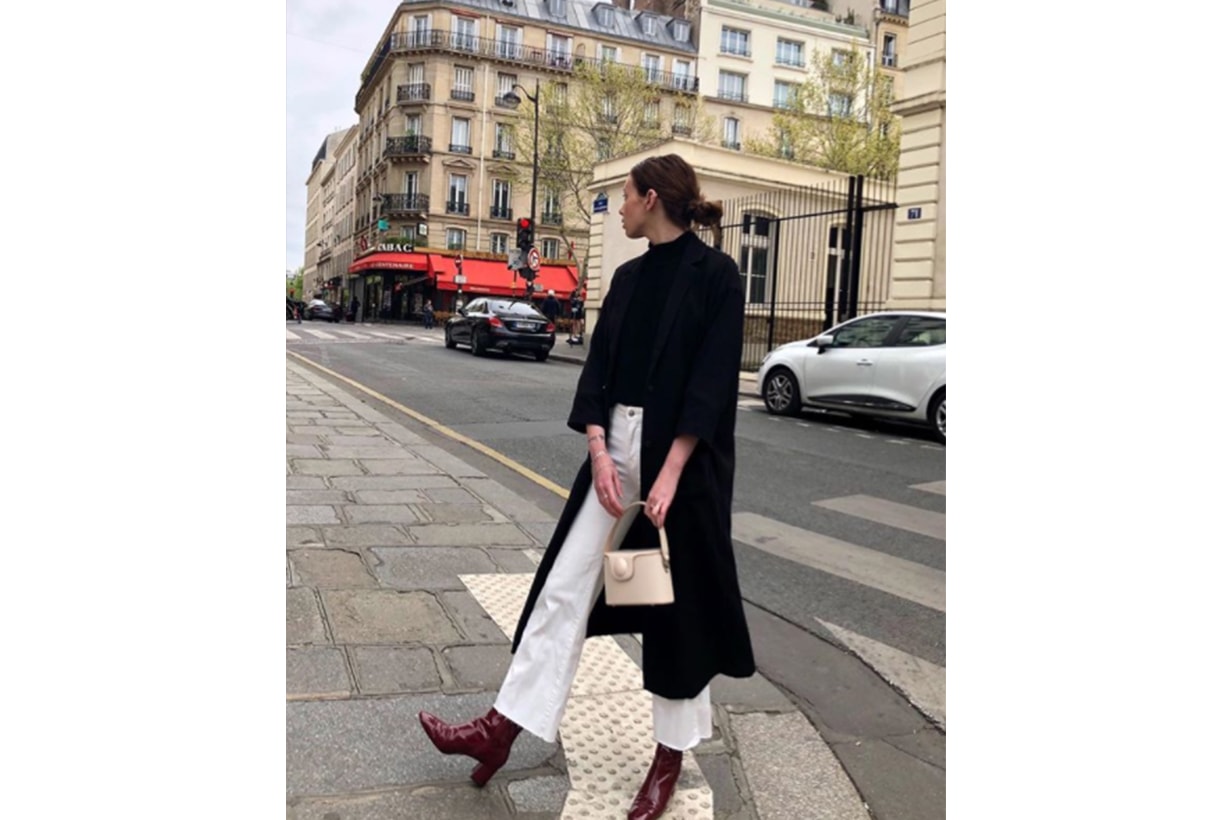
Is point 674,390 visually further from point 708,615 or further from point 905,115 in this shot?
point 905,115

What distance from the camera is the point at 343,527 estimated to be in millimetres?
5070

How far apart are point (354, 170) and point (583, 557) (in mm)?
2788

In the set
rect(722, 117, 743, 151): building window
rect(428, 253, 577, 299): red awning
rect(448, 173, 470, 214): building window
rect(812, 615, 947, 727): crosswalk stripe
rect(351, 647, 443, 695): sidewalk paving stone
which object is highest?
rect(722, 117, 743, 151): building window

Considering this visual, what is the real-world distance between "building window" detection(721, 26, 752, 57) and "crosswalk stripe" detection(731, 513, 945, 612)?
48787mm

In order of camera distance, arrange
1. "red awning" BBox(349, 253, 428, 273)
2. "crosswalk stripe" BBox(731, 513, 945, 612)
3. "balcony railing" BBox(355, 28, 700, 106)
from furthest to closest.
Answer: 1. "red awning" BBox(349, 253, 428, 273)
2. "crosswalk stripe" BBox(731, 513, 945, 612)
3. "balcony railing" BBox(355, 28, 700, 106)

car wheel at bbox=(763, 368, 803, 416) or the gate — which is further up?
the gate

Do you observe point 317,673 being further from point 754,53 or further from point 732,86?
point 754,53

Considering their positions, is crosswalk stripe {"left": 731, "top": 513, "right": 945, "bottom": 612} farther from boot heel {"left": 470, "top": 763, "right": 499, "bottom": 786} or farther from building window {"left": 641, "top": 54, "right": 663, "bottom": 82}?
building window {"left": 641, "top": 54, "right": 663, "bottom": 82}

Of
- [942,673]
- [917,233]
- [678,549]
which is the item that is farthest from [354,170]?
[917,233]

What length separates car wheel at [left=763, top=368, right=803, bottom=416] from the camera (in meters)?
12.0

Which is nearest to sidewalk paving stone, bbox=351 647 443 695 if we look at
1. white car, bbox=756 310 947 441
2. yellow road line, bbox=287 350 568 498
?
yellow road line, bbox=287 350 568 498

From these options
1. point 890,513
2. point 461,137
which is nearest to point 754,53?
point 461,137

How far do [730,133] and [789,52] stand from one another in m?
5.37

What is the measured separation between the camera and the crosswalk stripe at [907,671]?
3349 millimetres
